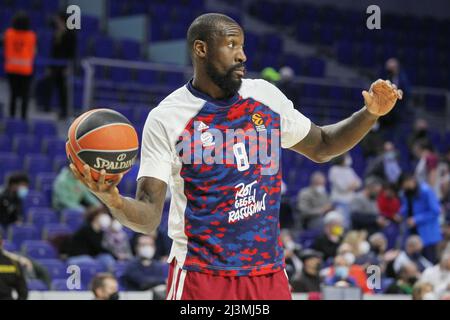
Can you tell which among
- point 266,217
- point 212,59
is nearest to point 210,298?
point 266,217

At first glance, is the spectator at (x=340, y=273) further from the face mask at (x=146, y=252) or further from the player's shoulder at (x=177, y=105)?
the player's shoulder at (x=177, y=105)

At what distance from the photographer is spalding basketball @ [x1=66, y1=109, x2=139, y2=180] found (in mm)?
3982

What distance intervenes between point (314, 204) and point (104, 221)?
3203 millimetres

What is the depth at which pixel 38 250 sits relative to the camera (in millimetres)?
10609

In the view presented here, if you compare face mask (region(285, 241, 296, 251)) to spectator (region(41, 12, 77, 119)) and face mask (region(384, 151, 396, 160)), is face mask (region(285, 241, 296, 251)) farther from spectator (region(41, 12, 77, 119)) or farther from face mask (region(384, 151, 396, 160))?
spectator (region(41, 12, 77, 119))

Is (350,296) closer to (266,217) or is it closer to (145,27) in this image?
(266,217)

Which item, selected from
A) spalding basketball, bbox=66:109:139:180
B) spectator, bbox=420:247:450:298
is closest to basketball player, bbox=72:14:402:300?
spalding basketball, bbox=66:109:139:180

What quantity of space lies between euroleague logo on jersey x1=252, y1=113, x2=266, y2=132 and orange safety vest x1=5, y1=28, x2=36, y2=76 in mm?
9405

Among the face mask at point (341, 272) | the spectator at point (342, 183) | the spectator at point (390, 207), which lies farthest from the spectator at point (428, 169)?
the face mask at point (341, 272)

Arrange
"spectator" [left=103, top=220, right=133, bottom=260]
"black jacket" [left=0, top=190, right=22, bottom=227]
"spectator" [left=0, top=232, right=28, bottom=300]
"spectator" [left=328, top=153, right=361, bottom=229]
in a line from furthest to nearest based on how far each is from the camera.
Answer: "spectator" [left=328, top=153, right=361, bottom=229] < "black jacket" [left=0, top=190, right=22, bottom=227] < "spectator" [left=103, top=220, right=133, bottom=260] < "spectator" [left=0, top=232, right=28, bottom=300]

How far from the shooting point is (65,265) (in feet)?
33.9

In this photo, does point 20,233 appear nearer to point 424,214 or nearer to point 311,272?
point 311,272

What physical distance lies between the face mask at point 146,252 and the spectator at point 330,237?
2.10 meters

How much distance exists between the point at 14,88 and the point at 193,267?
32.0 feet
